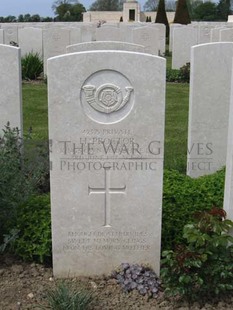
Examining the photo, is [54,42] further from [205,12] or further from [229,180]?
[205,12]

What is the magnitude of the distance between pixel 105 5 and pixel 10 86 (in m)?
72.3

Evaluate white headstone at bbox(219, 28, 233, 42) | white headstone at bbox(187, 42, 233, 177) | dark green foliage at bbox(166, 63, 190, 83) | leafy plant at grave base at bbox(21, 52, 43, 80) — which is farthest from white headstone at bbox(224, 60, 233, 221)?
white headstone at bbox(219, 28, 233, 42)

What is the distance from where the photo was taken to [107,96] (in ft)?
11.5

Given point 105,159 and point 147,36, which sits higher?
point 147,36

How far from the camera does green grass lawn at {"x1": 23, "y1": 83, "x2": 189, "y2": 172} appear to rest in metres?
7.05

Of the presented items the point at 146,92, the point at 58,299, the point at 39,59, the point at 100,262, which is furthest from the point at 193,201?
the point at 39,59

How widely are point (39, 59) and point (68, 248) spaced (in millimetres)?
11219

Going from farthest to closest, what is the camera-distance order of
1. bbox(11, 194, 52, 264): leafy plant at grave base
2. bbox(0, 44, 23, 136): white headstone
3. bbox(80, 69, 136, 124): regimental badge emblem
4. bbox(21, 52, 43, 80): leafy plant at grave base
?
bbox(21, 52, 43, 80): leafy plant at grave base
bbox(0, 44, 23, 136): white headstone
bbox(11, 194, 52, 264): leafy plant at grave base
bbox(80, 69, 136, 124): regimental badge emblem

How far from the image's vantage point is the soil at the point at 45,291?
11.3ft

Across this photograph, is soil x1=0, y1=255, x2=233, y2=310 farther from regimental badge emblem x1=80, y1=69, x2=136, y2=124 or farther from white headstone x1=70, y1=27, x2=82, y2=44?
white headstone x1=70, y1=27, x2=82, y2=44

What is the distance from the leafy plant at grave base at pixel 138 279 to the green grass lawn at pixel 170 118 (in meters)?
2.71

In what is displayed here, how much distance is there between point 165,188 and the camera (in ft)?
15.5

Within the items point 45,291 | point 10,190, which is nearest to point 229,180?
point 45,291

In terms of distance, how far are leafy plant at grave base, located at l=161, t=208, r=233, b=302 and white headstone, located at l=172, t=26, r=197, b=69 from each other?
41.6 ft
